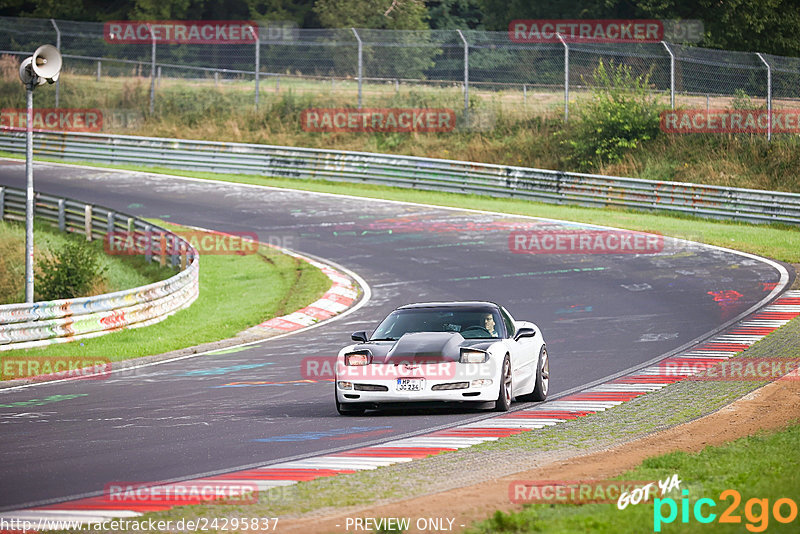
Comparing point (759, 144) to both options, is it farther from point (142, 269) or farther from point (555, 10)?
point (555, 10)

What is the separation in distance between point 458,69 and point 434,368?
29.9 meters

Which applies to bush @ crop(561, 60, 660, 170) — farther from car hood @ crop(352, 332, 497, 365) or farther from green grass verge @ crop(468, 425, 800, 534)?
green grass verge @ crop(468, 425, 800, 534)

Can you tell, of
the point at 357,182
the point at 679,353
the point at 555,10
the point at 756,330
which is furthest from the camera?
the point at 555,10

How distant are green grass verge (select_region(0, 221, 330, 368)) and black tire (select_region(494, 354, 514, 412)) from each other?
7.91 metres

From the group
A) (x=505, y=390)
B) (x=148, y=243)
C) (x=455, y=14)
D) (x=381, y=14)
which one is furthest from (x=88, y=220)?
(x=455, y=14)

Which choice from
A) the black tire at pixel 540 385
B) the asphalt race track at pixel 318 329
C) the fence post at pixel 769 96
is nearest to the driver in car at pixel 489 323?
the black tire at pixel 540 385

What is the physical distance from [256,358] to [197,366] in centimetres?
100

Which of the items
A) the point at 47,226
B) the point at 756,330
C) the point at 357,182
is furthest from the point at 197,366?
the point at 357,182

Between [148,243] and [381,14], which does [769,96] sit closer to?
[148,243]

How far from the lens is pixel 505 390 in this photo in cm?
1269

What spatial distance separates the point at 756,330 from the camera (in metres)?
18.5

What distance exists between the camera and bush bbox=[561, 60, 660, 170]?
130 ft

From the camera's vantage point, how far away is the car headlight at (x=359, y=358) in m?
12.5

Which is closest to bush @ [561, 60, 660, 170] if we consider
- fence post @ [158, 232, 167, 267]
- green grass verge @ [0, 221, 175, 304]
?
fence post @ [158, 232, 167, 267]
